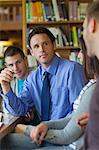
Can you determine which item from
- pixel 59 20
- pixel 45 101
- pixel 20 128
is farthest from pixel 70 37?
pixel 20 128

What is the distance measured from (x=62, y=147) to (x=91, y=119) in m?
1.01

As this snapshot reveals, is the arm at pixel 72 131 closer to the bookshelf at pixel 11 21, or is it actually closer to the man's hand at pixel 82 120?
the man's hand at pixel 82 120

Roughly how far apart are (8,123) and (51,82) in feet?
1.64

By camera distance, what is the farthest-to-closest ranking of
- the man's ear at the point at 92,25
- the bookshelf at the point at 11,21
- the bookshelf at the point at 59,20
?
the bookshelf at the point at 11,21 → the bookshelf at the point at 59,20 → the man's ear at the point at 92,25

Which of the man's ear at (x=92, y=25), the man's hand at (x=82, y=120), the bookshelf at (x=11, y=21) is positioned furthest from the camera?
the bookshelf at (x=11, y=21)

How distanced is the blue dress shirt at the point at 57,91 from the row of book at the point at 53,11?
256 cm

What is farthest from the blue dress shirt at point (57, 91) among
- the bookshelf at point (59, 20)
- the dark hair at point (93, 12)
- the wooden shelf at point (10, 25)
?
the wooden shelf at point (10, 25)

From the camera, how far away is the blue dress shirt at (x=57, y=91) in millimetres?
2299

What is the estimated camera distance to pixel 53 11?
498cm

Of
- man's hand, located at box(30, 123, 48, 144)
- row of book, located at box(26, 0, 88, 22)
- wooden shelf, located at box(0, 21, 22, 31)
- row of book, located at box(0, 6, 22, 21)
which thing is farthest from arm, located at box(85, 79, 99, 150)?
wooden shelf, located at box(0, 21, 22, 31)

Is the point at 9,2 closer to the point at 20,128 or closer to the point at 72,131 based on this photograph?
the point at 20,128

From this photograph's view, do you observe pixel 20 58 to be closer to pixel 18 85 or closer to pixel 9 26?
pixel 18 85

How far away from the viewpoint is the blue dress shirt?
2.30m

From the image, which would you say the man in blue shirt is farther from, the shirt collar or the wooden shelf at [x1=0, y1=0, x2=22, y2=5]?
the wooden shelf at [x1=0, y1=0, x2=22, y2=5]
